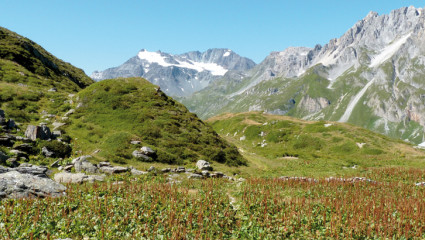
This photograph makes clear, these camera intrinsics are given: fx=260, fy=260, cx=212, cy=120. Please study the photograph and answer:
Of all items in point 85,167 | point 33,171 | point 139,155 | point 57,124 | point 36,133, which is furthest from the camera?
point 57,124

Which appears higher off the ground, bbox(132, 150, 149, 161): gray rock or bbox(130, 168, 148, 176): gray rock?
bbox(132, 150, 149, 161): gray rock

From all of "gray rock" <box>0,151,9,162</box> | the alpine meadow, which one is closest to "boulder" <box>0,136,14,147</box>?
the alpine meadow

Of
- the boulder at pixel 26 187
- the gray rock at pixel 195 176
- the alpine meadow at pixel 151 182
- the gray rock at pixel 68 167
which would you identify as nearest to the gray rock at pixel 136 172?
the alpine meadow at pixel 151 182

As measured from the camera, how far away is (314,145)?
84250 mm

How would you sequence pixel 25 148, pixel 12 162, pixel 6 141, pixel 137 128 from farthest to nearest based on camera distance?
pixel 137 128, pixel 25 148, pixel 6 141, pixel 12 162

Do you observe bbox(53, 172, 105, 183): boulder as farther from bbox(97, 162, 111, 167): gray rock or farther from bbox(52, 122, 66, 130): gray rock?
bbox(52, 122, 66, 130): gray rock

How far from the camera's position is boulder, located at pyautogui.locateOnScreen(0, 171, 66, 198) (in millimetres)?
16891

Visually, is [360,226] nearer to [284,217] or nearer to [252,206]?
[284,217]

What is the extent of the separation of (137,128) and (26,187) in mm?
24577

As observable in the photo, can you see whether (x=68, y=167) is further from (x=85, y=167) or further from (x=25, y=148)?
(x=25, y=148)

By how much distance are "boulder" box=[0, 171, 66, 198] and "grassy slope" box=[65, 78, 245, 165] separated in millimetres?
12257

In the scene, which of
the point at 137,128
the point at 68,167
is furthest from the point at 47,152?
the point at 137,128

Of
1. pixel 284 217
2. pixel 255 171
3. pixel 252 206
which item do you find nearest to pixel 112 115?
pixel 255 171

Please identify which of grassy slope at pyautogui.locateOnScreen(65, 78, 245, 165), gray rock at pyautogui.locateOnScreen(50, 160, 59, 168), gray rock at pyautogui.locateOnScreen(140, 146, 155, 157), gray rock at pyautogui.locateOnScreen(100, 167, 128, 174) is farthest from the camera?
grassy slope at pyautogui.locateOnScreen(65, 78, 245, 165)
